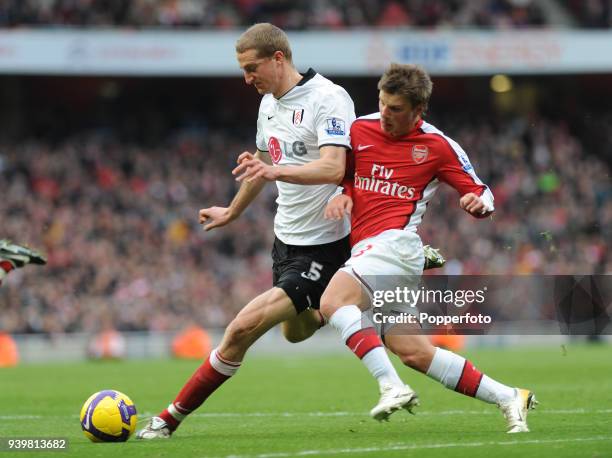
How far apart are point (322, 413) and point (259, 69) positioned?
3.55 meters

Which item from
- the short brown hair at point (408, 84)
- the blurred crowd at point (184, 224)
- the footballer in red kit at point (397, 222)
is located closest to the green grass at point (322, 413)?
the footballer in red kit at point (397, 222)

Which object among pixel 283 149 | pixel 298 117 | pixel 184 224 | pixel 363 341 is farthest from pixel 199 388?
pixel 184 224

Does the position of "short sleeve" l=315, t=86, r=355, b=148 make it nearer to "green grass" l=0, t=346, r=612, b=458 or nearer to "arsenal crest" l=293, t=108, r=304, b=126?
"arsenal crest" l=293, t=108, r=304, b=126

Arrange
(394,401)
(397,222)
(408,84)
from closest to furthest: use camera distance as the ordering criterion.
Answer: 1. (394,401)
2. (408,84)
3. (397,222)

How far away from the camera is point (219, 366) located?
25.4ft

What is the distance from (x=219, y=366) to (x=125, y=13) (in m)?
21.6

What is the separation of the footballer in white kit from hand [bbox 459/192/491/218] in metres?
0.91

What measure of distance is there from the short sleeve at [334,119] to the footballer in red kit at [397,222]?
92mm

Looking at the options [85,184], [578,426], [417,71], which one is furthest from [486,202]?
[85,184]

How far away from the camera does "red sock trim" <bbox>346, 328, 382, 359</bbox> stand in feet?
22.9

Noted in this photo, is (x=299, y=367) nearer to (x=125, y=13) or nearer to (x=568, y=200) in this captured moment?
(x=568, y=200)

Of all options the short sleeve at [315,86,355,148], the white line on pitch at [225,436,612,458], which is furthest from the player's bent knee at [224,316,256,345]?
the short sleeve at [315,86,355,148]

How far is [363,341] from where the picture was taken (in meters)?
6.98

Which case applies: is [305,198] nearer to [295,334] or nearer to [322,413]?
[295,334]
